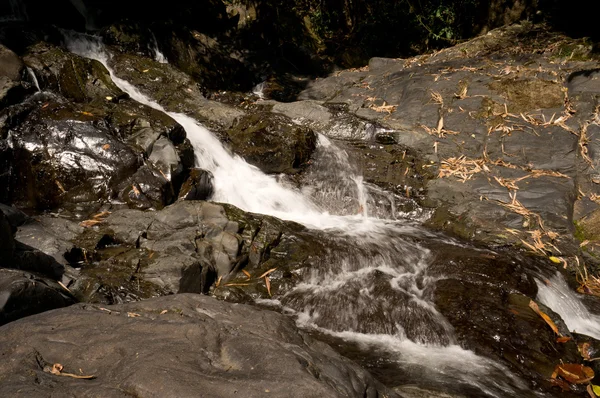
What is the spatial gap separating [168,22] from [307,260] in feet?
27.2

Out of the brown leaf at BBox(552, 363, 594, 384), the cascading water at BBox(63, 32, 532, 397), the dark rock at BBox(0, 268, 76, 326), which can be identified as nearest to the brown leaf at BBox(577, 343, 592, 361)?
the brown leaf at BBox(552, 363, 594, 384)

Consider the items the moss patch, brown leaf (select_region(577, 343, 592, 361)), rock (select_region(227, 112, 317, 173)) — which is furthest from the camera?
the moss patch

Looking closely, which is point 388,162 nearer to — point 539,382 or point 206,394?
point 539,382

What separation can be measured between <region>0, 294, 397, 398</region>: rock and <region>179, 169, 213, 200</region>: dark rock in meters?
3.51

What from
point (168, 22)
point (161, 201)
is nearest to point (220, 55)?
point (168, 22)

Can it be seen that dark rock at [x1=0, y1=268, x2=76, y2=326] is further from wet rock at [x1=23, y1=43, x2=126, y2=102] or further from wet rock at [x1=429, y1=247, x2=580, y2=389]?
wet rock at [x1=23, y1=43, x2=126, y2=102]

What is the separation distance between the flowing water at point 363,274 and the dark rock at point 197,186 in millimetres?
215

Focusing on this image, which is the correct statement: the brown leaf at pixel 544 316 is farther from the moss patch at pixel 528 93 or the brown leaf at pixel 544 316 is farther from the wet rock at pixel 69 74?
the wet rock at pixel 69 74

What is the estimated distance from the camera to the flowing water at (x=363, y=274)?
413 centimetres

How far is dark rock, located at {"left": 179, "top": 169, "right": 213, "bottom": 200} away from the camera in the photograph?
6.66 metres

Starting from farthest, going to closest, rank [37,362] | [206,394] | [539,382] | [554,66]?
1. [554,66]
2. [539,382]
3. [37,362]
4. [206,394]

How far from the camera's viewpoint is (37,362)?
2436 millimetres

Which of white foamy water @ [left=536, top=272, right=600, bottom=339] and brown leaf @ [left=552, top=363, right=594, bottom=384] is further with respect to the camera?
white foamy water @ [left=536, top=272, right=600, bottom=339]

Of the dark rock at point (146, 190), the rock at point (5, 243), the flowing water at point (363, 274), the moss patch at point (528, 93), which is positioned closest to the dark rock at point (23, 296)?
the rock at point (5, 243)
